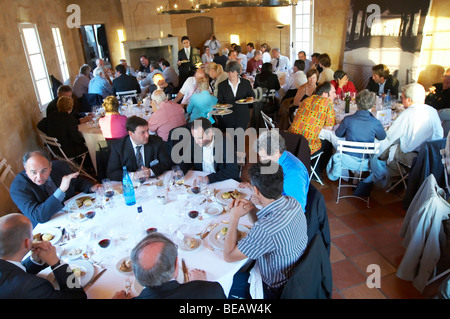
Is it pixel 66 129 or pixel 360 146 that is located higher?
pixel 66 129

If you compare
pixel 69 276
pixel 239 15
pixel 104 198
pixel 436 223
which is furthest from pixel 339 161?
pixel 239 15

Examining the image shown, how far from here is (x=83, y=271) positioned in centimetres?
193

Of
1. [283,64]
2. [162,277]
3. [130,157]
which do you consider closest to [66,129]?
[130,157]

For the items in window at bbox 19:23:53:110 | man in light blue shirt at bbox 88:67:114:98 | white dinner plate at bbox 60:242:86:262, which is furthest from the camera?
man in light blue shirt at bbox 88:67:114:98

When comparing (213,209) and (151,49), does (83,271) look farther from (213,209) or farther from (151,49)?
(151,49)

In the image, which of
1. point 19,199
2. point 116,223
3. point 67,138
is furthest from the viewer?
point 67,138

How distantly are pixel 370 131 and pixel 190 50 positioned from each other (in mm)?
8045

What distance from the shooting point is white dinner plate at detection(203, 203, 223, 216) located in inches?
96.4

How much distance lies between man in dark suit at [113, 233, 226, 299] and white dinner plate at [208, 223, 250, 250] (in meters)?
0.48

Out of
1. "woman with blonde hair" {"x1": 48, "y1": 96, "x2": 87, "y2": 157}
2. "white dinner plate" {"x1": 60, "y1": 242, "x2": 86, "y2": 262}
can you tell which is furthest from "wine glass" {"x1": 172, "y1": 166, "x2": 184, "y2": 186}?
"woman with blonde hair" {"x1": 48, "y1": 96, "x2": 87, "y2": 157}

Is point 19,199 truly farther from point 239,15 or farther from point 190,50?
point 239,15

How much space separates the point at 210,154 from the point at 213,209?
938mm

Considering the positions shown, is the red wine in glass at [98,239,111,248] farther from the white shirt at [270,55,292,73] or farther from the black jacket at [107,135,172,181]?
the white shirt at [270,55,292,73]

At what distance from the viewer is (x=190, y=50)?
10.6m
